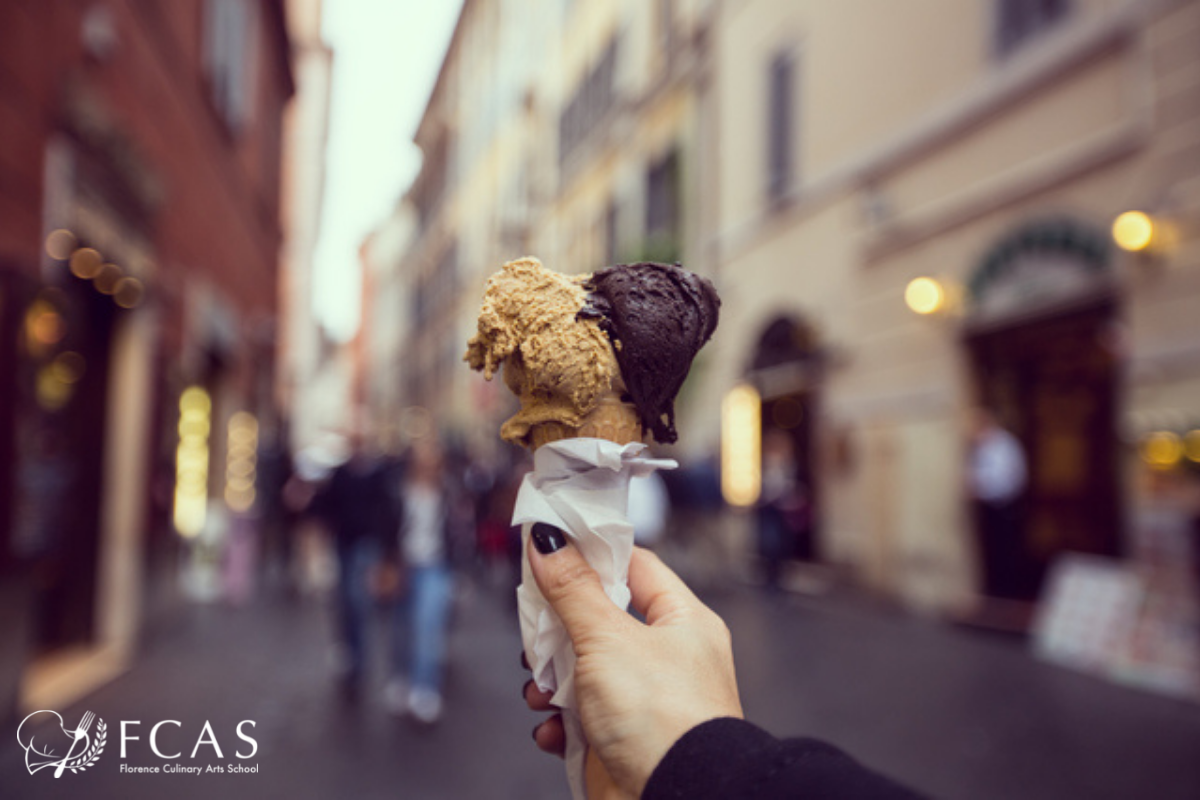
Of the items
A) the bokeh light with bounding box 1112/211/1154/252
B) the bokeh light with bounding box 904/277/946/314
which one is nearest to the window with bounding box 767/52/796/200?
the bokeh light with bounding box 904/277/946/314

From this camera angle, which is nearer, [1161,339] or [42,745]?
[42,745]

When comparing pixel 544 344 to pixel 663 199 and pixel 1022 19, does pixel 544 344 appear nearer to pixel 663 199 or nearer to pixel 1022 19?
pixel 1022 19

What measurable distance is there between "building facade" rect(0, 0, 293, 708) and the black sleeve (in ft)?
16.9

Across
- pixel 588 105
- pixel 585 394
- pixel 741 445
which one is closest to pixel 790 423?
pixel 741 445

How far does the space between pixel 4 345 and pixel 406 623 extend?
109 inches

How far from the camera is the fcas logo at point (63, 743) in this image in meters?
1.76

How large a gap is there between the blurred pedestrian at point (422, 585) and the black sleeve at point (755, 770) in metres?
4.91

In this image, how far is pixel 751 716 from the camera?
437 centimetres

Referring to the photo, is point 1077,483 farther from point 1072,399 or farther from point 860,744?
point 860,744

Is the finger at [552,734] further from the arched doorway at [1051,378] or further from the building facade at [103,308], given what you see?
the arched doorway at [1051,378]

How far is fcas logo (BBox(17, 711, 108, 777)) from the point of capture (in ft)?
5.78

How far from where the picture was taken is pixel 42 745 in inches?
74.2

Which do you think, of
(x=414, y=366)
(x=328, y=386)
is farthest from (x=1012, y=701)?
(x=328, y=386)

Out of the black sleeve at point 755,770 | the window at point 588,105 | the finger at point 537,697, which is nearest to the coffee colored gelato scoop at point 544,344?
the finger at point 537,697
